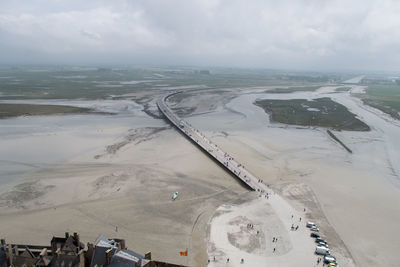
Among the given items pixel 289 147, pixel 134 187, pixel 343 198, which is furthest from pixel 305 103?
pixel 134 187

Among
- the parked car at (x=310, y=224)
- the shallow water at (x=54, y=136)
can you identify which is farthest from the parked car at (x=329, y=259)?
the shallow water at (x=54, y=136)

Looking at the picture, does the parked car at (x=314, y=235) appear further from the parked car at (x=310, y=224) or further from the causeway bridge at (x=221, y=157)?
the causeway bridge at (x=221, y=157)

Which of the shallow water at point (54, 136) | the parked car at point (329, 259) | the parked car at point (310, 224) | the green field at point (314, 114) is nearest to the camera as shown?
the parked car at point (329, 259)

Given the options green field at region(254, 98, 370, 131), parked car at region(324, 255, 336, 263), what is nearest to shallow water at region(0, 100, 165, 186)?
green field at region(254, 98, 370, 131)

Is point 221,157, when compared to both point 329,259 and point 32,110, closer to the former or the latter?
point 329,259

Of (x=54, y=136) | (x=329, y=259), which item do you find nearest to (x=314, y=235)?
(x=329, y=259)

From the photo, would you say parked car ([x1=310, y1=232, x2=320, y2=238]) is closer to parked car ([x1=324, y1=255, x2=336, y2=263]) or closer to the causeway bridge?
parked car ([x1=324, y1=255, x2=336, y2=263])
